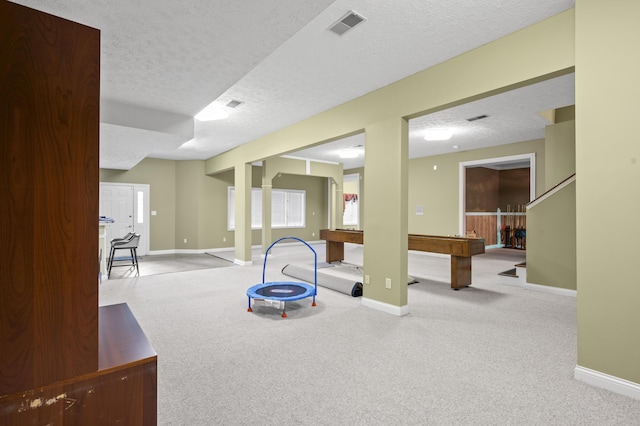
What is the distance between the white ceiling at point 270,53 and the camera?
7.43 ft

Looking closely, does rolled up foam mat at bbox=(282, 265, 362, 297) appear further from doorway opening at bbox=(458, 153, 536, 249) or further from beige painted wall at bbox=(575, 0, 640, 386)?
doorway opening at bbox=(458, 153, 536, 249)

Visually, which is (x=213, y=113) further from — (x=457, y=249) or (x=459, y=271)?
(x=459, y=271)

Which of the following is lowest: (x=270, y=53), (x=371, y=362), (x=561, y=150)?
(x=371, y=362)

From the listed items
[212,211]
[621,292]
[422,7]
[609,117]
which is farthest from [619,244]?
[212,211]

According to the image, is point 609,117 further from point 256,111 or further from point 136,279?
point 136,279

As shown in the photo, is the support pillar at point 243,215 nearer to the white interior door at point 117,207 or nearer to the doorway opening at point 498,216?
the white interior door at point 117,207

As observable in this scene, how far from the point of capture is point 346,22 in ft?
8.75

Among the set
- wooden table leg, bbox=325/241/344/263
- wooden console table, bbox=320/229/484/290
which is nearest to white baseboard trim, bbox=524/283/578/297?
wooden console table, bbox=320/229/484/290

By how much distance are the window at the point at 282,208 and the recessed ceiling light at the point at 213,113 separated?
540 cm

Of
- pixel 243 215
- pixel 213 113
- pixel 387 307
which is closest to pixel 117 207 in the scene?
pixel 243 215

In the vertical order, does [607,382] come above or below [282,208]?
below

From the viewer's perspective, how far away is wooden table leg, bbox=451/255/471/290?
4953 mm

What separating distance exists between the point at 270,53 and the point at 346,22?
69 cm

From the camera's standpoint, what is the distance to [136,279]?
18.7 ft
